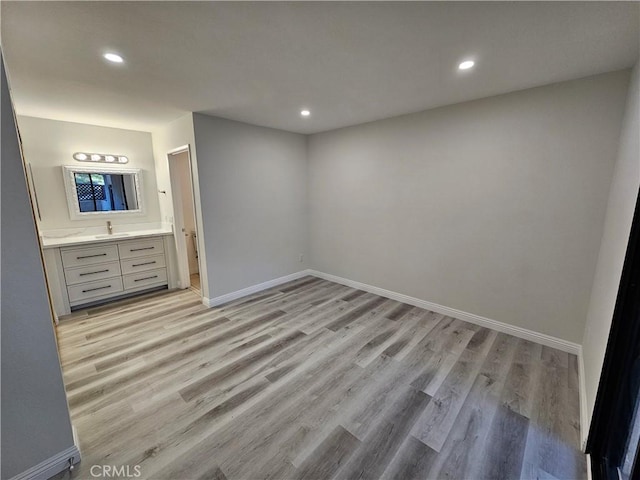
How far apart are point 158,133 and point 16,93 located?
5.27ft

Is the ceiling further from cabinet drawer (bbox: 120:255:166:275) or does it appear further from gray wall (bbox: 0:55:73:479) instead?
cabinet drawer (bbox: 120:255:166:275)

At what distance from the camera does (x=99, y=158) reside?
12.5 feet

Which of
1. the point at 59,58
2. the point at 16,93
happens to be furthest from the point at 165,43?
the point at 16,93

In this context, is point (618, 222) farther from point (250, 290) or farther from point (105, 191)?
point (105, 191)

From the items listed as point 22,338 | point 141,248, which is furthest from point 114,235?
point 22,338

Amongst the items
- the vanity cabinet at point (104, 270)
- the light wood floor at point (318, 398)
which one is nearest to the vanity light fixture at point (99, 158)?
the vanity cabinet at point (104, 270)

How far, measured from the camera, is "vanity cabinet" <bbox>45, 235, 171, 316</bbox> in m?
3.33

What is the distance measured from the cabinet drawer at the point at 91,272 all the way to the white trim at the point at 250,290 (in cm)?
136

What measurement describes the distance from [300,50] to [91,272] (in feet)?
12.7

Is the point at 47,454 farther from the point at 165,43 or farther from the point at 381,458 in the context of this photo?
the point at 165,43

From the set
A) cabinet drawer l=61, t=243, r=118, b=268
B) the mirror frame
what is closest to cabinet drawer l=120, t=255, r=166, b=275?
cabinet drawer l=61, t=243, r=118, b=268

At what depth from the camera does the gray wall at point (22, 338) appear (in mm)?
1235

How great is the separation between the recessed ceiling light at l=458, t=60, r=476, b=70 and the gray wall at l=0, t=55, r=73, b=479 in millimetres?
2785

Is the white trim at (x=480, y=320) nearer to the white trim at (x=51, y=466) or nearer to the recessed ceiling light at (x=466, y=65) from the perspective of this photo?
the recessed ceiling light at (x=466, y=65)
